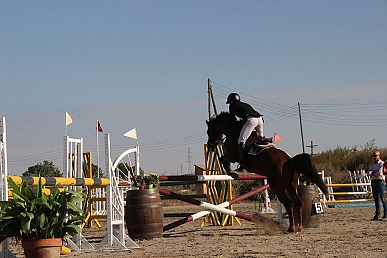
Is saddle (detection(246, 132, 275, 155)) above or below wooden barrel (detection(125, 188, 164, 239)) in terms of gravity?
above

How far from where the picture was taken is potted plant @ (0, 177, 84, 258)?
507 centimetres

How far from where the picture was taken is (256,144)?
888 centimetres

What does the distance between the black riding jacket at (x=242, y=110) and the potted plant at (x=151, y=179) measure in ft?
5.51

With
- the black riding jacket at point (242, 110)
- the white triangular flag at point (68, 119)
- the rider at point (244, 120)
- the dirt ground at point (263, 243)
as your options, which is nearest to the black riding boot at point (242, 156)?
the rider at point (244, 120)

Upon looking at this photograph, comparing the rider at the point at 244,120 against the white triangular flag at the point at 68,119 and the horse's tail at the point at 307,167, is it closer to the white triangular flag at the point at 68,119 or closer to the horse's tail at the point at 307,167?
the horse's tail at the point at 307,167

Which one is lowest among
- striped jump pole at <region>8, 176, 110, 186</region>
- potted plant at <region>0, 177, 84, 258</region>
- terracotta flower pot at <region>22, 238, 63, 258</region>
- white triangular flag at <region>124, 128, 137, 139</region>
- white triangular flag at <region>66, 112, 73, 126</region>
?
terracotta flower pot at <region>22, 238, 63, 258</region>

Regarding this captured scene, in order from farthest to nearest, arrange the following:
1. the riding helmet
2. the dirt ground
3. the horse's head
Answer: the horse's head
the riding helmet
the dirt ground

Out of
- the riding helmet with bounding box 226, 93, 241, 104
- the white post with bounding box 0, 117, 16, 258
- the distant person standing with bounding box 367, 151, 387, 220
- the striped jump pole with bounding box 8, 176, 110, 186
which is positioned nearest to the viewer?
the white post with bounding box 0, 117, 16, 258

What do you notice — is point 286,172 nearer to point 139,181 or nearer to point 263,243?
point 263,243

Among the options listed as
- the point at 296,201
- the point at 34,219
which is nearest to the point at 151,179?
the point at 296,201

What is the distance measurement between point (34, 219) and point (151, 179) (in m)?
3.43

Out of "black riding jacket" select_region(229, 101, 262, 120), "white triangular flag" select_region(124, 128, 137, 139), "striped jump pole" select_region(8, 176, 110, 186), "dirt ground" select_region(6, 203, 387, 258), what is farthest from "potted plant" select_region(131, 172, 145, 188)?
"black riding jacket" select_region(229, 101, 262, 120)

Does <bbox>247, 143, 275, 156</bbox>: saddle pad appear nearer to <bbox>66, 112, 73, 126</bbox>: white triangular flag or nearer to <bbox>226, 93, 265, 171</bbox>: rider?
<bbox>226, 93, 265, 171</bbox>: rider

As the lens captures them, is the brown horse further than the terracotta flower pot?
Yes
